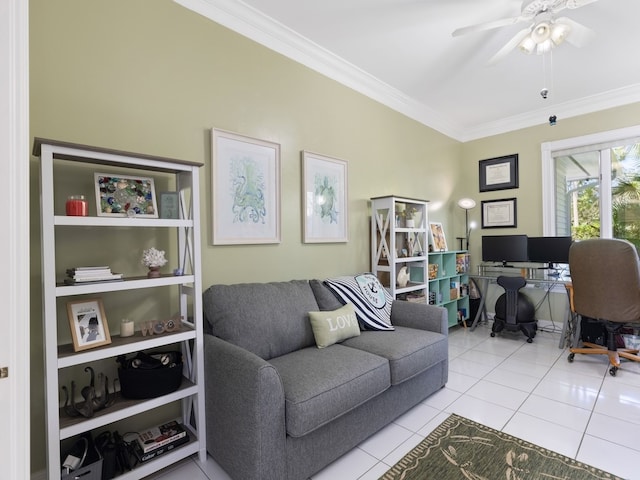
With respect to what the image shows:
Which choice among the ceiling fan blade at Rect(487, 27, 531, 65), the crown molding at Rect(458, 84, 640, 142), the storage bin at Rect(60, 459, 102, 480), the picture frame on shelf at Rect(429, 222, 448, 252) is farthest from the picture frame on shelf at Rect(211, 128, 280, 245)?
the crown molding at Rect(458, 84, 640, 142)

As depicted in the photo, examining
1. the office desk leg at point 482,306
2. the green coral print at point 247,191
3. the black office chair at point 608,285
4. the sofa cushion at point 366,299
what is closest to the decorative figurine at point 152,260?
the green coral print at point 247,191

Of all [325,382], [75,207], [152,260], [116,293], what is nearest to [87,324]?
[116,293]

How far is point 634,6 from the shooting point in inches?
89.0

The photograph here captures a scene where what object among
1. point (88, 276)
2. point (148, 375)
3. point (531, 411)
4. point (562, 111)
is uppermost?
point (562, 111)

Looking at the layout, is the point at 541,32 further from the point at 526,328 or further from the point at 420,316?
the point at 526,328

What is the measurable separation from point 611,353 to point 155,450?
362cm

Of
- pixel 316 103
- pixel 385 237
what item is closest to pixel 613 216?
pixel 385 237

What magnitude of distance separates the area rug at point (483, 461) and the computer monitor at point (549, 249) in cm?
259

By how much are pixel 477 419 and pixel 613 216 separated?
127 inches

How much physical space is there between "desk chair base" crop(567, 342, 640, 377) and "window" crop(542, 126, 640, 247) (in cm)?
133

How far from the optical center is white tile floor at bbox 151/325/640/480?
172cm

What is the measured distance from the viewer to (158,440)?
5.48 ft

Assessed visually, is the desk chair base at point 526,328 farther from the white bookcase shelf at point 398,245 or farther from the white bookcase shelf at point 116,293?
the white bookcase shelf at point 116,293

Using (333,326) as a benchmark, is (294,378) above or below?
below
